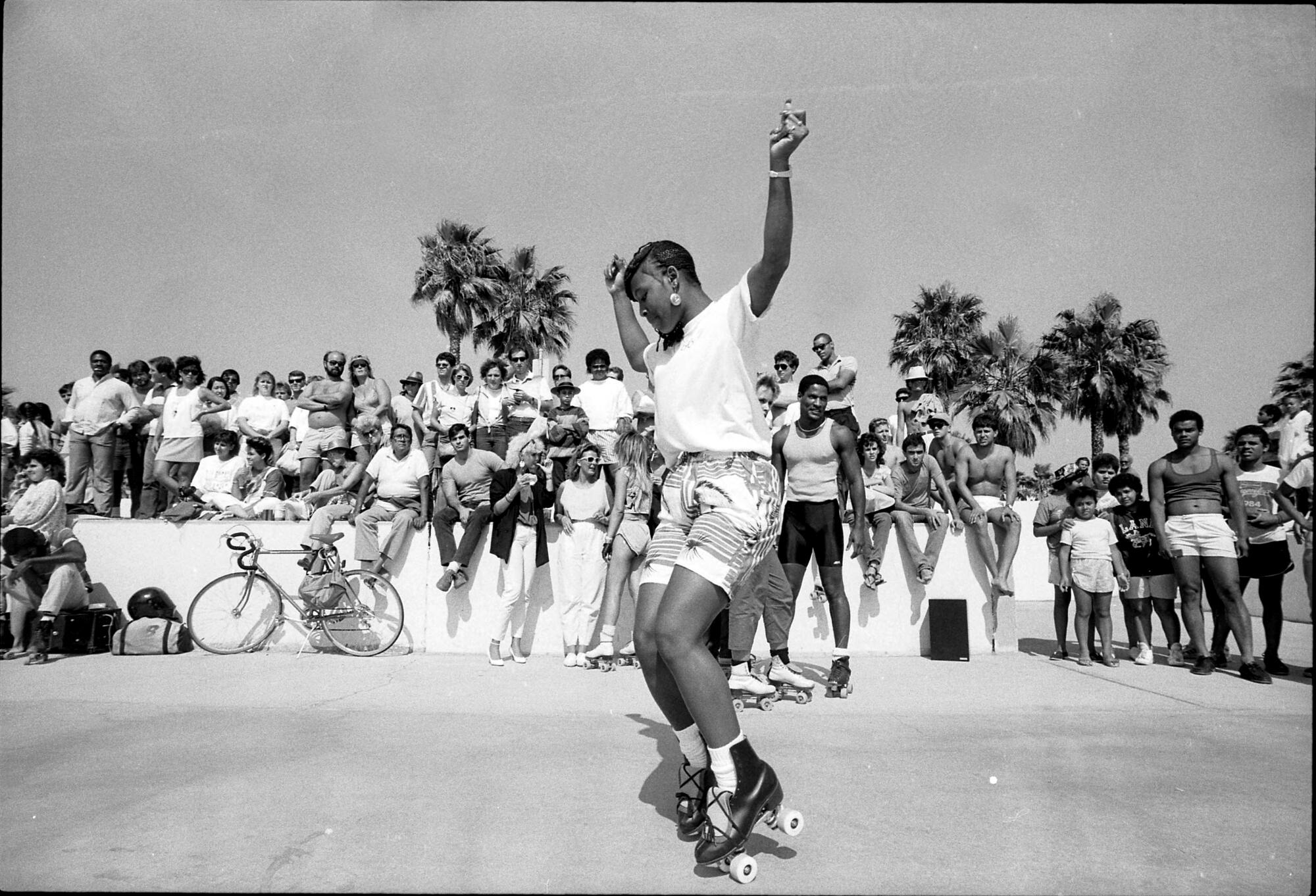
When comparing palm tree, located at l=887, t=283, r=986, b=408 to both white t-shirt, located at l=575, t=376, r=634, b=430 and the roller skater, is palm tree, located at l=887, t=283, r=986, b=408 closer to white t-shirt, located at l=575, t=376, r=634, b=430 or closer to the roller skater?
white t-shirt, located at l=575, t=376, r=634, b=430

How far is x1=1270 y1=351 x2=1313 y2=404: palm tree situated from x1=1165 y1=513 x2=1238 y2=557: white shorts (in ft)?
3.54

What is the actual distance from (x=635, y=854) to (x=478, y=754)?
4.32ft

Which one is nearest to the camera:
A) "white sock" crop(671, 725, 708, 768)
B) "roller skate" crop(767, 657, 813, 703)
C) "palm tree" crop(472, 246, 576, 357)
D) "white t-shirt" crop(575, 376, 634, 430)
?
"white sock" crop(671, 725, 708, 768)

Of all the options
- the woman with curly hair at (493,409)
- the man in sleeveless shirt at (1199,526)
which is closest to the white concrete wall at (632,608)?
the woman with curly hair at (493,409)

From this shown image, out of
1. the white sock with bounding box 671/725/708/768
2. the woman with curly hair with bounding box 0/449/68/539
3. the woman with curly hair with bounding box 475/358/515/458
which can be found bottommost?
the white sock with bounding box 671/725/708/768

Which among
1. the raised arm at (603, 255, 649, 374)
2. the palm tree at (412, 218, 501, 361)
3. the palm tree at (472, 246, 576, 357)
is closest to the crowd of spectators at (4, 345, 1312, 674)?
the raised arm at (603, 255, 649, 374)

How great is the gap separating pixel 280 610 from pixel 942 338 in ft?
65.6

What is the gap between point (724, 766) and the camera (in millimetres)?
2559

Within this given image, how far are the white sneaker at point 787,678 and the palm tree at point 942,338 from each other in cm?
1855

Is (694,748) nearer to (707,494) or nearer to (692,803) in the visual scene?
(692,803)

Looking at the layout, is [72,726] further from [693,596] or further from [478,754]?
[693,596]

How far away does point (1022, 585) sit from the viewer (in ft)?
55.4

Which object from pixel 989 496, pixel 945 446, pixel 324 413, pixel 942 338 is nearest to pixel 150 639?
pixel 324 413

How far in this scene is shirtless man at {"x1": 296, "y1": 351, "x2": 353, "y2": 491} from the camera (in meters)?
8.39
